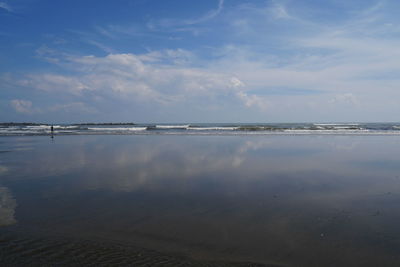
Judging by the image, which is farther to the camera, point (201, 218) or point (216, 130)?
point (216, 130)

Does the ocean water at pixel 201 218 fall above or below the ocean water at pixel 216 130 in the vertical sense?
below

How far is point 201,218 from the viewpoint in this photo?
6.64 m

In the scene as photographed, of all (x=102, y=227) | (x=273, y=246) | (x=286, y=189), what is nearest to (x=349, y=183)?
(x=286, y=189)

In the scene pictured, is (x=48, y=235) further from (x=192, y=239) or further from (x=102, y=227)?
(x=192, y=239)

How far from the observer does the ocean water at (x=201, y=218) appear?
4953 mm

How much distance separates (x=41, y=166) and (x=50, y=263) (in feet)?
34.8

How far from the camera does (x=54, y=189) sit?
9.39 metres

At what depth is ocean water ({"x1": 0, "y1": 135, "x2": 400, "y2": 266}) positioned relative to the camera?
4953mm

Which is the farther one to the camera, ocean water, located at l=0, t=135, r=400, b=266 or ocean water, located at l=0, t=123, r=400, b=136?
ocean water, located at l=0, t=123, r=400, b=136

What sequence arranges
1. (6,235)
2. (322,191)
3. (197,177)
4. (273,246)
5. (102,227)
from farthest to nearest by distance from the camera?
(197,177) < (322,191) < (102,227) < (6,235) < (273,246)

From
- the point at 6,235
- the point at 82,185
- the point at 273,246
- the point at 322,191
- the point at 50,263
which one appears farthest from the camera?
the point at 82,185

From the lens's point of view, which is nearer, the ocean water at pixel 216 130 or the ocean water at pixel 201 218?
the ocean water at pixel 201 218

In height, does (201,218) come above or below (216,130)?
below

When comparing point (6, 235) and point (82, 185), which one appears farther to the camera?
point (82, 185)
